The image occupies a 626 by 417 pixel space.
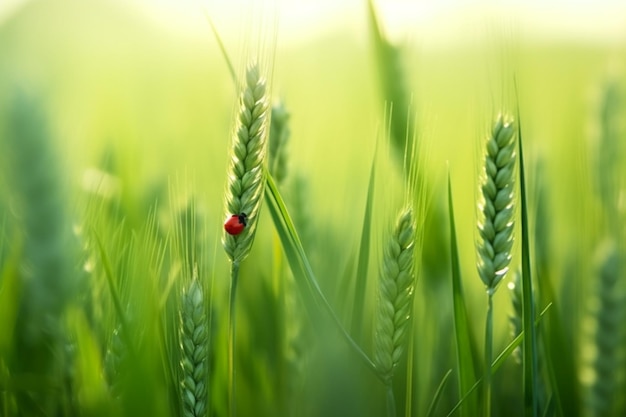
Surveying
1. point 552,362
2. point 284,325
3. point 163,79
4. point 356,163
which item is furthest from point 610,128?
point 163,79

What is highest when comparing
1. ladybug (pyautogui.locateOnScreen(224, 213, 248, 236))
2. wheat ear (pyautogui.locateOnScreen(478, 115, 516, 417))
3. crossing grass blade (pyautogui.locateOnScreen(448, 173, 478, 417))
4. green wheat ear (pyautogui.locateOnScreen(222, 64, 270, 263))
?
green wheat ear (pyautogui.locateOnScreen(222, 64, 270, 263))

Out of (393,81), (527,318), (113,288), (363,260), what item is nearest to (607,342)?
A: (527,318)

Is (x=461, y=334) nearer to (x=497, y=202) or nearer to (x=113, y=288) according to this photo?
(x=497, y=202)

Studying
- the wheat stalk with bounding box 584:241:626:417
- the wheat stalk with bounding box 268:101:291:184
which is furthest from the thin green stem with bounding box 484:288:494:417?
the wheat stalk with bounding box 268:101:291:184

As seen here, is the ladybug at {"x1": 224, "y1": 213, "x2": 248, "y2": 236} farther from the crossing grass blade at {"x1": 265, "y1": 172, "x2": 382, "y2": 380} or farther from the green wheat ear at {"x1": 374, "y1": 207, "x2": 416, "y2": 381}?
the green wheat ear at {"x1": 374, "y1": 207, "x2": 416, "y2": 381}

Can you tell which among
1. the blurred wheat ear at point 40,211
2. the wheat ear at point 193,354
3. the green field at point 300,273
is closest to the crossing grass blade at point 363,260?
the green field at point 300,273
